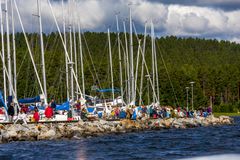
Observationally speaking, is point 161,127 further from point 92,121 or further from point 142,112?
point 92,121

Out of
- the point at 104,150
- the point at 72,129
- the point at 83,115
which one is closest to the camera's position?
the point at 104,150

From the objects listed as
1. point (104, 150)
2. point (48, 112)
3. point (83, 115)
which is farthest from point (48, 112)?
point (104, 150)

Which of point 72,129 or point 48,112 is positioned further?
point 48,112

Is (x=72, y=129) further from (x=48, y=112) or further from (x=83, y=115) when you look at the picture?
(x=83, y=115)

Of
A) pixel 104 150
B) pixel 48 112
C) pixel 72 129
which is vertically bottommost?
pixel 72 129

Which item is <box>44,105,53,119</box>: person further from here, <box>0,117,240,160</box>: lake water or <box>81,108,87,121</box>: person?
<box>0,117,240,160</box>: lake water

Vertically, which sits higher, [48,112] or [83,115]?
[48,112]

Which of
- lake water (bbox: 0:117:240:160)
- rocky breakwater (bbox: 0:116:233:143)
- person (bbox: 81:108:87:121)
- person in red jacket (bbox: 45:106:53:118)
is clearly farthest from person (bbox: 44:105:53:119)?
lake water (bbox: 0:117:240:160)

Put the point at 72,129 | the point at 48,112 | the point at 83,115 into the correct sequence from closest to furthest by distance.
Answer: the point at 72,129 < the point at 48,112 < the point at 83,115

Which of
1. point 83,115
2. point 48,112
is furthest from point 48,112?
point 83,115

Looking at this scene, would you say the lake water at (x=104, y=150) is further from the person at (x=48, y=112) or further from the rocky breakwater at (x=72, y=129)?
the person at (x=48, y=112)

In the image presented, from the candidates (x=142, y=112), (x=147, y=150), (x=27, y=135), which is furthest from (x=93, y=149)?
(x=142, y=112)

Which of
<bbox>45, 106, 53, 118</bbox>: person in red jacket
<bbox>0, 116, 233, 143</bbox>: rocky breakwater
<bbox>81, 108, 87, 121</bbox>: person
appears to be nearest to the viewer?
<bbox>0, 116, 233, 143</bbox>: rocky breakwater

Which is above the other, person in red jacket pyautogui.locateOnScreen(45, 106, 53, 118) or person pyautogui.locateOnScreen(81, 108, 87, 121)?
person in red jacket pyautogui.locateOnScreen(45, 106, 53, 118)
